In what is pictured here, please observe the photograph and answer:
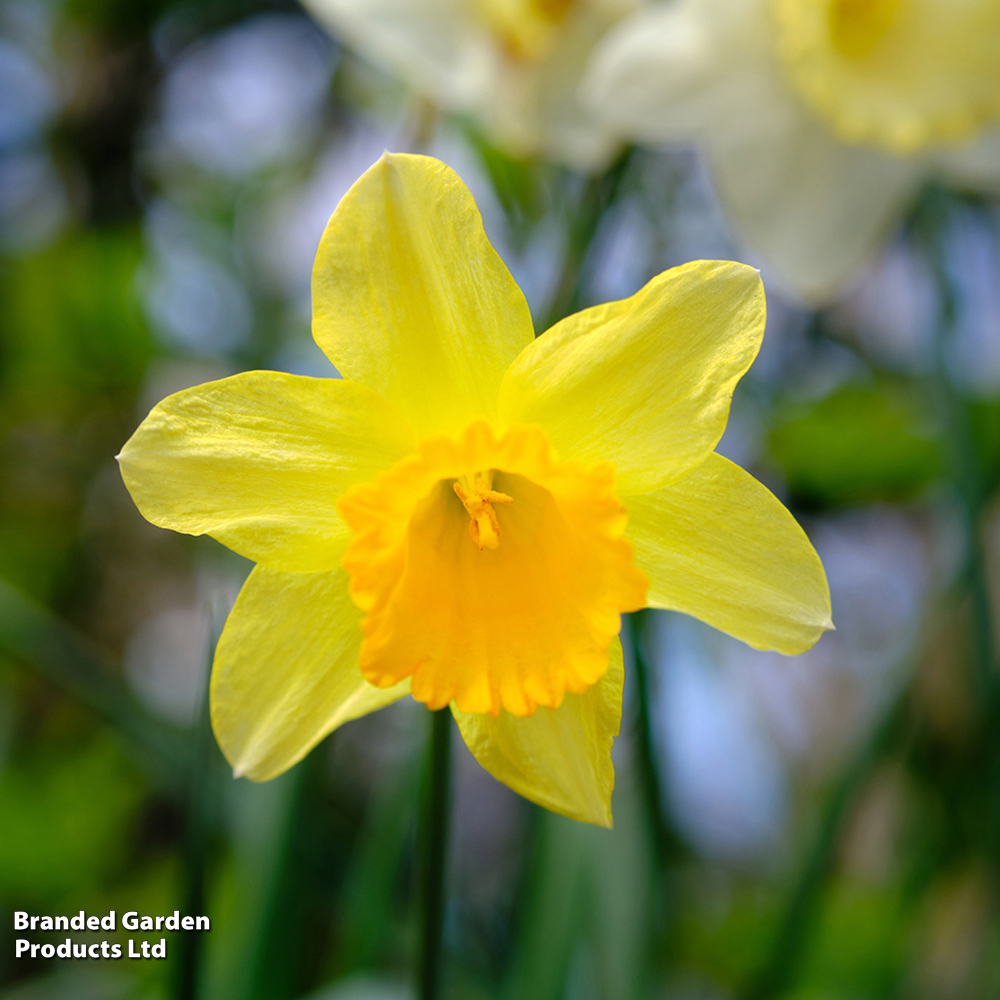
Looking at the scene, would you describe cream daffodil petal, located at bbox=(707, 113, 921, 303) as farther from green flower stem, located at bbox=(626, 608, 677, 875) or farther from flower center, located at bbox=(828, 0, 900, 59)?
green flower stem, located at bbox=(626, 608, 677, 875)

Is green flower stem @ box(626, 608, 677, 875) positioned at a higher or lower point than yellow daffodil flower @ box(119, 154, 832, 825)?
lower

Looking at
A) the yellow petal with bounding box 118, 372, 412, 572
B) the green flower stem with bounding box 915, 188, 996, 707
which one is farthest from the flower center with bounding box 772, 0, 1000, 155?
the yellow petal with bounding box 118, 372, 412, 572

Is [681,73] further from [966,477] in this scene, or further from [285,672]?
[285,672]

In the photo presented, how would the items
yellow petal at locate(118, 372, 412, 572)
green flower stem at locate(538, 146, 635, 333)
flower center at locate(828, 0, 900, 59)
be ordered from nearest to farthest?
1. yellow petal at locate(118, 372, 412, 572)
2. green flower stem at locate(538, 146, 635, 333)
3. flower center at locate(828, 0, 900, 59)

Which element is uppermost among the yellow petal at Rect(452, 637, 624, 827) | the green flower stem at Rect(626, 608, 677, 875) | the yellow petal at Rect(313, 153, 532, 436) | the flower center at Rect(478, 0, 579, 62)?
the flower center at Rect(478, 0, 579, 62)

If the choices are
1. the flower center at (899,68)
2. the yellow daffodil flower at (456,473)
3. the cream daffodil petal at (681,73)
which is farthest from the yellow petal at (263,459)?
the flower center at (899,68)

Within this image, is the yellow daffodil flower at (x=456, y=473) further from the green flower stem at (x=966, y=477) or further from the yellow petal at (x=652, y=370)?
the green flower stem at (x=966, y=477)

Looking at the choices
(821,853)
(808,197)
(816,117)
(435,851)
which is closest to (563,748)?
(435,851)

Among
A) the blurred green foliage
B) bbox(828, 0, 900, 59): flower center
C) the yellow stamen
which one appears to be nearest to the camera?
the yellow stamen

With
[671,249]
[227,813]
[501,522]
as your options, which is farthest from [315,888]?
[671,249]
